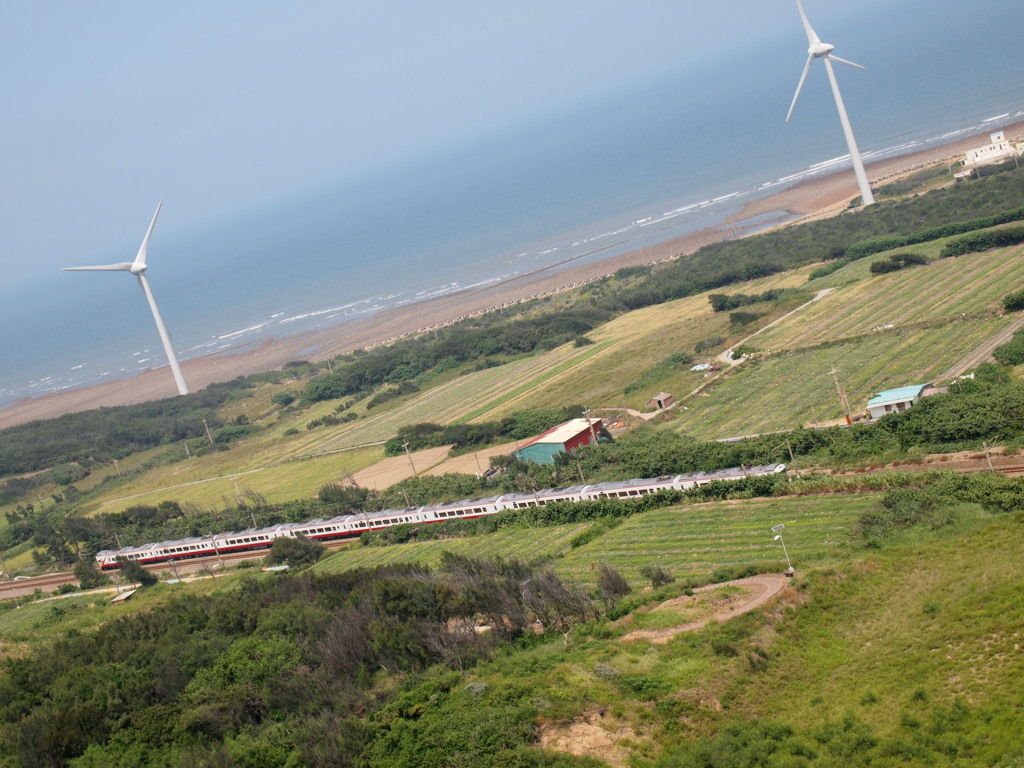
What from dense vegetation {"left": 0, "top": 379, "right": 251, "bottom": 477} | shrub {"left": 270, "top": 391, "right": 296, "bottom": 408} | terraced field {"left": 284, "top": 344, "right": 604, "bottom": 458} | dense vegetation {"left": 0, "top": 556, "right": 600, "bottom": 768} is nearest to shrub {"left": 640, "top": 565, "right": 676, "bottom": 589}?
dense vegetation {"left": 0, "top": 556, "right": 600, "bottom": 768}

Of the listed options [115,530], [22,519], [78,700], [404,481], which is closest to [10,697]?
[78,700]

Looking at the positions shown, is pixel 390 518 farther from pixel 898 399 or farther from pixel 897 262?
pixel 897 262

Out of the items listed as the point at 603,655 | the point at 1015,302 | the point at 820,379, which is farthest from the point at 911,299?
the point at 603,655

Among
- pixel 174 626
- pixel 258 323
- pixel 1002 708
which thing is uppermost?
pixel 258 323

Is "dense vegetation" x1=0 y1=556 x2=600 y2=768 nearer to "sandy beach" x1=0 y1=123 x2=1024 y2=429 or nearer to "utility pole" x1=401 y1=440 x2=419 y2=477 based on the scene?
"utility pole" x1=401 y1=440 x2=419 y2=477

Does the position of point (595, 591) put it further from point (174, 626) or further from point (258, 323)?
point (258, 323)

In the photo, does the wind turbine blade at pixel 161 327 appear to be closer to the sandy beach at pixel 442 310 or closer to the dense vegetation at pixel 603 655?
the sandy beach at pixel 442 310

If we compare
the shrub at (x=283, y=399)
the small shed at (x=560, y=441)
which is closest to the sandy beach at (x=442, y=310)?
the shrub at (x=283, y=399)
